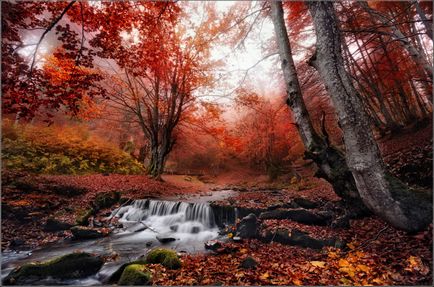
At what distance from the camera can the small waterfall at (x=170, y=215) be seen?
8.27m

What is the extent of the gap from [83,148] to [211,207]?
10.6 meters

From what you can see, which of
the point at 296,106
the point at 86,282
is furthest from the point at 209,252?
the point at 296,106

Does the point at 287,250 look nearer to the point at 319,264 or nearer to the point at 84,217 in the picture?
the point at 319,264

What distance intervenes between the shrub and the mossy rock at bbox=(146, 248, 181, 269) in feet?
31.8

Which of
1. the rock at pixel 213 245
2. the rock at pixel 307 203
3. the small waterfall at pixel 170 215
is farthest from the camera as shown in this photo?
the small waterfall at pixel 170 215

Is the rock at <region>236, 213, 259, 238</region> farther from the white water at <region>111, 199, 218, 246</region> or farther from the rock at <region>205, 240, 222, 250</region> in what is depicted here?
the white water at <region>111, 199, 218, 246</region>

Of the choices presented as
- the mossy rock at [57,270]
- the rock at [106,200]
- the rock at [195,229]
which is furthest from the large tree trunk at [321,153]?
the rock at [106,200]

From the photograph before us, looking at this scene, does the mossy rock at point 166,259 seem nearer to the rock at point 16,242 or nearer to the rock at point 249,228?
the rock at point 249,228

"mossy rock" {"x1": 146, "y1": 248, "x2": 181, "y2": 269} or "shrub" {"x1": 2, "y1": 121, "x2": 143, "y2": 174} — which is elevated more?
"shrub" {"x1": 2, "y1": 121, "x2": 143, "y2": 174}

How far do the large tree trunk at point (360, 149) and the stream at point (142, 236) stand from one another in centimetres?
397

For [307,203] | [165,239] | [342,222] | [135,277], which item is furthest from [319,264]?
[165,239]

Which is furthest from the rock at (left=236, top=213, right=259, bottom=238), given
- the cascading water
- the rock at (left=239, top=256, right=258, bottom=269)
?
the rock at (left=239, top=256, right=258, bottom=269)

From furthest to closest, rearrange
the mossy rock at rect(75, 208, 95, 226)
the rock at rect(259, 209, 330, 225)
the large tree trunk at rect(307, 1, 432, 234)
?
the mossy rock at rect(75, 208, 95, 226)
the rock at rect(259, 209, 330, 225)
the large tree trunk at rect(307, 1, 432, 234)

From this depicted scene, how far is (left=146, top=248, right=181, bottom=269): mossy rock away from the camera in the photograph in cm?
437
